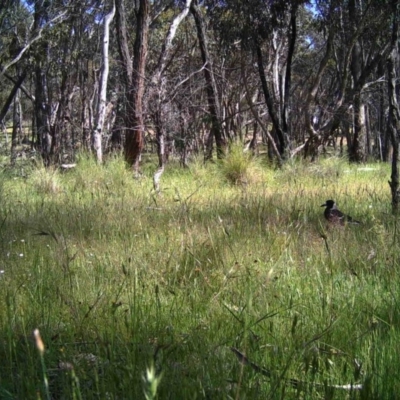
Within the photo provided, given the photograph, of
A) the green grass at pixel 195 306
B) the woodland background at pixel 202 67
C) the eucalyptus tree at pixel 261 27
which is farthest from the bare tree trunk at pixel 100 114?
the green grass at pixel 195 306

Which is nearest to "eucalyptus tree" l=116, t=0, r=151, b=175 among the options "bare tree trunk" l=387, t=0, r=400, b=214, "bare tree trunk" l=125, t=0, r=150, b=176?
"bare tree trunk" l=125, t=0, r=150, b=176

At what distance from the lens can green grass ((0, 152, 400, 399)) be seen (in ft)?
5.40

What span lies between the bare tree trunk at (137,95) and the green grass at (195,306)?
554 cm

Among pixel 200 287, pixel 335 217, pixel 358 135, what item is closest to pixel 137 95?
pixel 335 217

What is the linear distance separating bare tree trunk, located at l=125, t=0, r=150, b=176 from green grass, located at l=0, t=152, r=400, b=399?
5535mm

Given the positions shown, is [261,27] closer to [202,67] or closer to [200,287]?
[202,67]

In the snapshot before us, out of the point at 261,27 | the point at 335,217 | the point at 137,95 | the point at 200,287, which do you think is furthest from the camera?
the point at 261,27

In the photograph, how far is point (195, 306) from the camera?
2.50 meters

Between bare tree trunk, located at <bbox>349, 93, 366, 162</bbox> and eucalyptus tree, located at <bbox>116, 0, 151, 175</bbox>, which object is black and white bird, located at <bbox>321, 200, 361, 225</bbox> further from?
bare tree trunk, located at <bbox>349, 93, 366, 162</bbox>

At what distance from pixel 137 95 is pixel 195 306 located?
8440 mm

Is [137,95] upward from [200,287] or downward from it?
upward

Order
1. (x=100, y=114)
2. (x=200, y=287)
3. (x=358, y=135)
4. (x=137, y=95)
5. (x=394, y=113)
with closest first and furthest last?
(x=200, y=287), (x=394, y=113), (x=137, y=95), (x=100, y=114), (x=358, y=135)

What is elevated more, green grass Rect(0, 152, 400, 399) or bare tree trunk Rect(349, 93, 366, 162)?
bare tree trunk Rect(349, 93, 366, 162)

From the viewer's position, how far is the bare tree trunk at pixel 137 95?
34.2 ft
